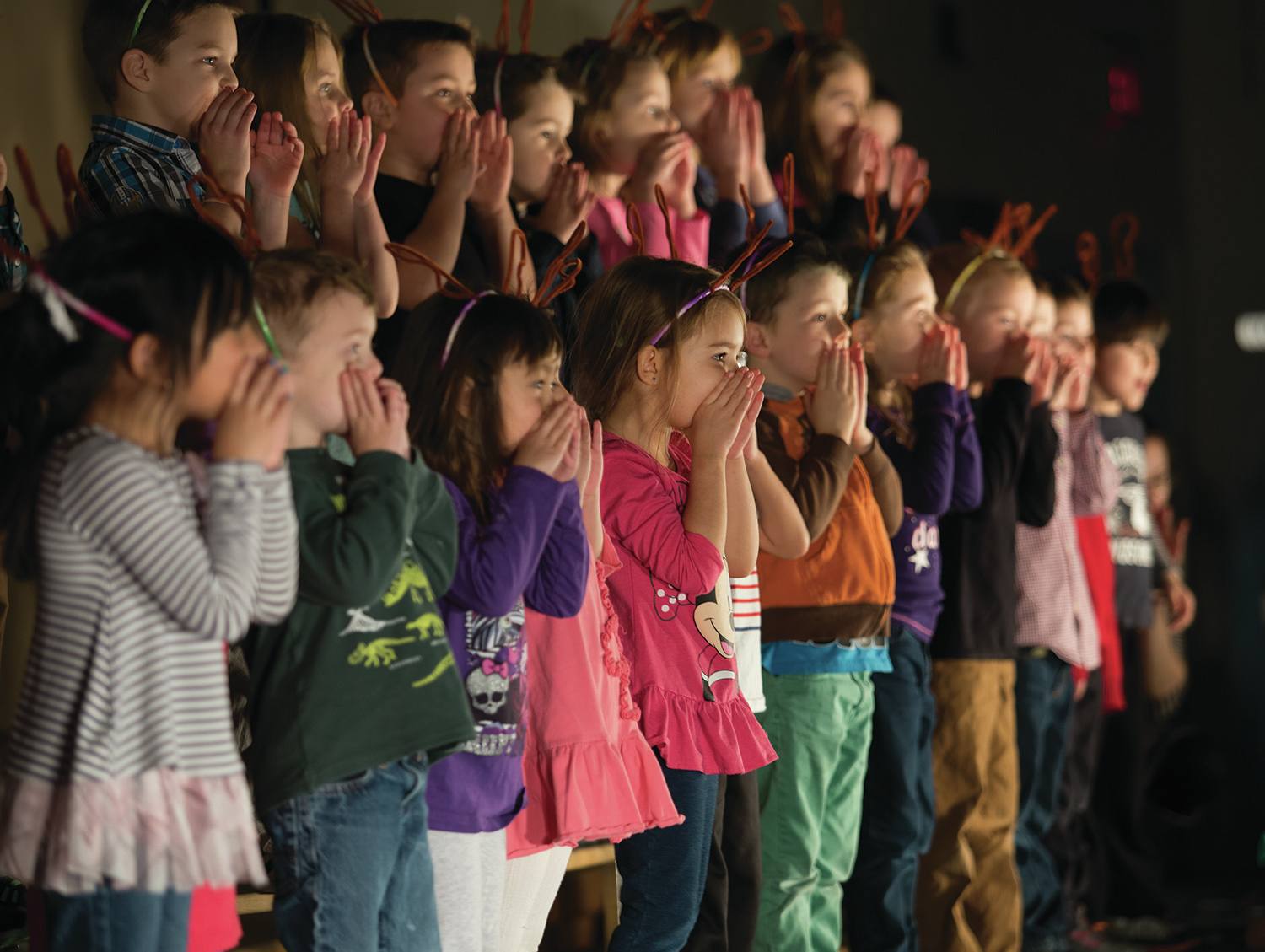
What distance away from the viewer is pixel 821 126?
3.74 metres

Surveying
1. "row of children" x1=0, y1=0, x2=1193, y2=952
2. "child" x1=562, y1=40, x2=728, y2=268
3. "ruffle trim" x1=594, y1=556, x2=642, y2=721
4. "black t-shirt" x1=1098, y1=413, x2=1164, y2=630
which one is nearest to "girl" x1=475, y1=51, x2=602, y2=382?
"row of children" x1=0, y1=0, x2=1193, y2=952

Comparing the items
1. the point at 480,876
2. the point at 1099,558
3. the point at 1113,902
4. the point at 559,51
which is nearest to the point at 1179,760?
the point at 1113,902

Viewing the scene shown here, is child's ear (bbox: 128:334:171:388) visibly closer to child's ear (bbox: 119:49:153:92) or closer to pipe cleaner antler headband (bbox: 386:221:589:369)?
pipe cleaner antler headband (bbox: 386:221:589:369)

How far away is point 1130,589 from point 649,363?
6.73ft

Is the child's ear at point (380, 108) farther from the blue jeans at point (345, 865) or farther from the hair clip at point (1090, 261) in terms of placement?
the hair clip at point (1090, 261)

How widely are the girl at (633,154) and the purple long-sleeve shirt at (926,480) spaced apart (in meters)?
0.55

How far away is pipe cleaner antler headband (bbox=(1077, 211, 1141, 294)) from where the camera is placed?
4.35 m

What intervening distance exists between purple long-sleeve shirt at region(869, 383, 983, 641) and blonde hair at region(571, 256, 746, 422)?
644 mm

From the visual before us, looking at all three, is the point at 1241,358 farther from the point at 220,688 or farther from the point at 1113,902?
the point at 220,688

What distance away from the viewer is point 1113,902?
4359 millimetres

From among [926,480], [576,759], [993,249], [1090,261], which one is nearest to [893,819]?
[926,480]

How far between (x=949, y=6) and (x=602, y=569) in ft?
9.83

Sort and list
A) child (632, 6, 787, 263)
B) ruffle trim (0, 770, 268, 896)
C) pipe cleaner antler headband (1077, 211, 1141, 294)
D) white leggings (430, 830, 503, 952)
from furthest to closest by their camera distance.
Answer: pipe cleaner antler headband (1077, 211, 1141, 294), child (632, 6, 787, 263), white leggings (430, 830, 503, 952), ruffle trim (0, 770, 268, 896)

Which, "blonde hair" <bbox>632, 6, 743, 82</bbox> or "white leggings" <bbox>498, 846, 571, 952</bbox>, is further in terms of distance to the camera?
"blonde hair" <bbox>632, 6, 743, 82</bbox>
